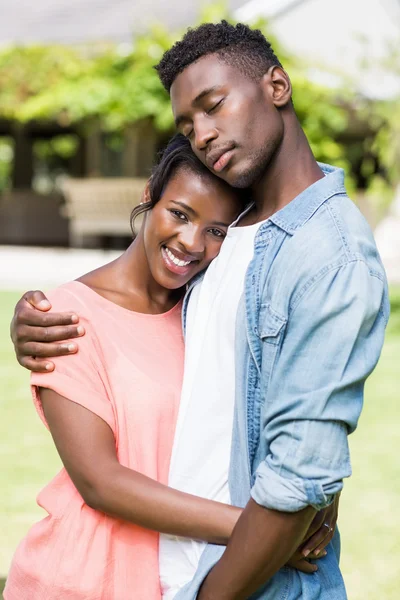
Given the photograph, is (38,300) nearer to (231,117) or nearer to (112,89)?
(231,117)

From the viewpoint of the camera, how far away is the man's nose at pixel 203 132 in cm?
152

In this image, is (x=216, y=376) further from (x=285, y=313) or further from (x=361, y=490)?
(x=361, y=490)

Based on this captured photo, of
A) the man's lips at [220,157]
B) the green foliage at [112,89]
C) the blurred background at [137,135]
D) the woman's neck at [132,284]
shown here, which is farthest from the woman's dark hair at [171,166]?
the green foliage at [112,89]

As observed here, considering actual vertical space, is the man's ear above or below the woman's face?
above

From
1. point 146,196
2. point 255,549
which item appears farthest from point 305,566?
point 146,196

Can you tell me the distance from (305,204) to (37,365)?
2.05 feet

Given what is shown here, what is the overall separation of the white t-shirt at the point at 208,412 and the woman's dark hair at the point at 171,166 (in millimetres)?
241

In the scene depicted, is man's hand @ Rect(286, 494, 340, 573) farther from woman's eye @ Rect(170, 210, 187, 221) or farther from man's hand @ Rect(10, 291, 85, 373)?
woman's eye @ Rect(170, 210, 187, 221)

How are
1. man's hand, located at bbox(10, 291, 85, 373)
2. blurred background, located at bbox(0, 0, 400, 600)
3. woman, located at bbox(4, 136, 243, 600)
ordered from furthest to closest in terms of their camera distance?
blurred background, located at bbox(0, 0, 400, 600), man's hand, located at bbox(10, 291, 85, 373), woman, located at bbox(4, 136, 243, 600)

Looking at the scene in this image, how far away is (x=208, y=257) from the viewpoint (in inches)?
71.3

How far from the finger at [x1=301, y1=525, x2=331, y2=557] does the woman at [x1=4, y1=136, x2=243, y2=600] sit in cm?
14

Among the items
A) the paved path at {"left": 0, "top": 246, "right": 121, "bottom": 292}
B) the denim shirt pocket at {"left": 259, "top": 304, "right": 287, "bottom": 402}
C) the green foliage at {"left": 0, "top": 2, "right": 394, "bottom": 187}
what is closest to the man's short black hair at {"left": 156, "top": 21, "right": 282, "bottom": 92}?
the denim shirt pocket at {"left": 259, "top": 304, "right": 287, "bottom": 402}

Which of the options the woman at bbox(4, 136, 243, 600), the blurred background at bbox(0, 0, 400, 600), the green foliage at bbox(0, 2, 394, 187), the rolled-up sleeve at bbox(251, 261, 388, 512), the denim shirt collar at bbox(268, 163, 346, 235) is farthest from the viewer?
the green foliage at bbox(0, 2, 394, 187)

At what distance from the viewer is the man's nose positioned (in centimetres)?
152
